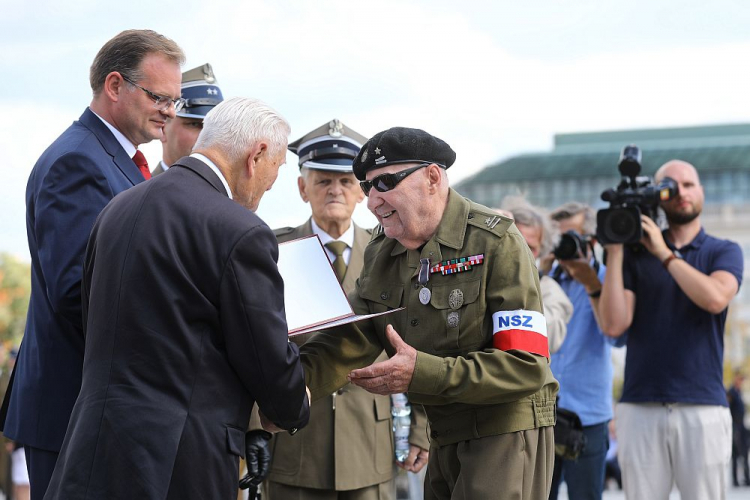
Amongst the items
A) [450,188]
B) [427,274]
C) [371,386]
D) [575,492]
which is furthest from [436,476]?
[575,492]

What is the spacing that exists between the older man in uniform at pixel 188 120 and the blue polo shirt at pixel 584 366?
2.73 m

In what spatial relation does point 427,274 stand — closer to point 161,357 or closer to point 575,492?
point 161,357

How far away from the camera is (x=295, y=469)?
16.4ft

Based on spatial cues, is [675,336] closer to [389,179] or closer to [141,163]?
[389,179]

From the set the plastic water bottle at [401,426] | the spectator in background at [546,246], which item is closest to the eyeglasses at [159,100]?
the plastic water bottle at [401,426]

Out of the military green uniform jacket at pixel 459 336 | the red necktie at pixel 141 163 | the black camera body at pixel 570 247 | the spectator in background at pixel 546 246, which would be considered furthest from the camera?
the black camera body at pixel 570 247

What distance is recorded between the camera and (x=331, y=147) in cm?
552

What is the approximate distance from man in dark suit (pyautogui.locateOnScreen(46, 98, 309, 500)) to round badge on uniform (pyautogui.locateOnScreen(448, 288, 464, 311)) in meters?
0.73

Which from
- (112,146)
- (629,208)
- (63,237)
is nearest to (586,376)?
(629,208)

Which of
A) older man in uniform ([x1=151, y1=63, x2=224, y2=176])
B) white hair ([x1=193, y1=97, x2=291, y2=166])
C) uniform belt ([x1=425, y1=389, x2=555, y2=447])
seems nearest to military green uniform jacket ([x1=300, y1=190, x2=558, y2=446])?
uniform belt ([x1=425, y1=389, x2=555, y2=447])

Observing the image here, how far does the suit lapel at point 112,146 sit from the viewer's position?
158 inches

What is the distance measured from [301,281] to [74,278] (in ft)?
2.83

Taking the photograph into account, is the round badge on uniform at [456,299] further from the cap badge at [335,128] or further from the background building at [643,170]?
the background building at [643,170]

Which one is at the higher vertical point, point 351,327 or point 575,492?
point 351,327
